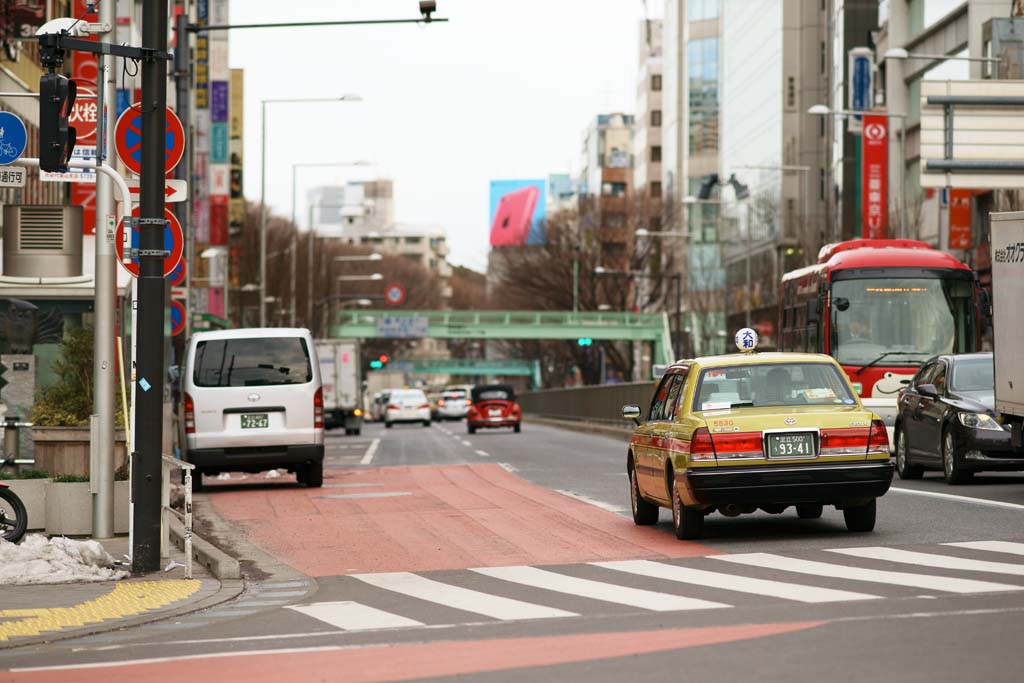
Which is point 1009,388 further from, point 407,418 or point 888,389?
point 407,418

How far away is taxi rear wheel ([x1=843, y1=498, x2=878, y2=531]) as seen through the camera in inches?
619

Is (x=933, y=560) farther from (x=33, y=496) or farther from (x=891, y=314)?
(x=891, y=314)

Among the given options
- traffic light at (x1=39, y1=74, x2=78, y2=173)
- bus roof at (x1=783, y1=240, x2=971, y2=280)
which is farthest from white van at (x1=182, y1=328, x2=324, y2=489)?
traffic light at (x1=39, y1=74, x2=78, y2=173)

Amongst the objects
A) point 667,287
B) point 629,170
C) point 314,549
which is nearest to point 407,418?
point 667,287

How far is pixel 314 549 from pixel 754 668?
337 inches

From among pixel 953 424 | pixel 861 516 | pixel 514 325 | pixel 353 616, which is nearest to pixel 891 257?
pixel 953 424

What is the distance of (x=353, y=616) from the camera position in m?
11.3

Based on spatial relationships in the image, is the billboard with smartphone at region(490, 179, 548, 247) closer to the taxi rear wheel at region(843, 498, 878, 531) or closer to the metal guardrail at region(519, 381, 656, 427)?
the metal guardrail at region(519, 381, 656, 427)

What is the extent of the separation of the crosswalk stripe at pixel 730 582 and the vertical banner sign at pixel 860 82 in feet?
199

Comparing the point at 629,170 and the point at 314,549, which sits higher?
the point at 629,170

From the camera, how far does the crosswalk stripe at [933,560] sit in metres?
12.4

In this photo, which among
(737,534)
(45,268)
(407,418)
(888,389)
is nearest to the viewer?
(737,534)

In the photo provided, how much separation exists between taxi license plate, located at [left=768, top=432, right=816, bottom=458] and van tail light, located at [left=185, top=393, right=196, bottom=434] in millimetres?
12624

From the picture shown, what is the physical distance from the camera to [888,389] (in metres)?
30.5
